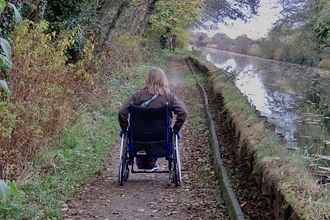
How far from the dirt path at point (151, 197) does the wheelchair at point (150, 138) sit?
26 centimetres

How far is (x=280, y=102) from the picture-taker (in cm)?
1662

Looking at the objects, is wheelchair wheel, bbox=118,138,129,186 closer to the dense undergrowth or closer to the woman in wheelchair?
the woman in wheelchair

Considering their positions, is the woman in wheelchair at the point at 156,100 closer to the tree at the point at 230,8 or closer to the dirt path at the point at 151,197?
the dirt path at the point at 151,197

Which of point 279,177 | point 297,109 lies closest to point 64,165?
point 279,177

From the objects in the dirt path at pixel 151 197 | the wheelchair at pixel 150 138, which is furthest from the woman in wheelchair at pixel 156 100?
the dirt path at pixel 151 197

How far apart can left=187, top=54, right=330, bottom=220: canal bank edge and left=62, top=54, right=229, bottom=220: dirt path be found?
0.85ft

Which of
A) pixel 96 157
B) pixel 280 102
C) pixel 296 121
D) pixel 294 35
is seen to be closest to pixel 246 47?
pixel 294 35

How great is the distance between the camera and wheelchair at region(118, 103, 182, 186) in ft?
18.1

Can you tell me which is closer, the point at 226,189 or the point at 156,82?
the point at 226,189

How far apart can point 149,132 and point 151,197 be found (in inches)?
33.3

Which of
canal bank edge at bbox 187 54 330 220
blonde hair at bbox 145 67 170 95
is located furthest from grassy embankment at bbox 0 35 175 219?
canal bank edge at bbox 187 54 330 220

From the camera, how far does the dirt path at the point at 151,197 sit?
15.9 feet

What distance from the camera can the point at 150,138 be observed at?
5621 millimetres

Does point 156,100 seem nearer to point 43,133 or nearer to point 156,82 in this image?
point 156,82
